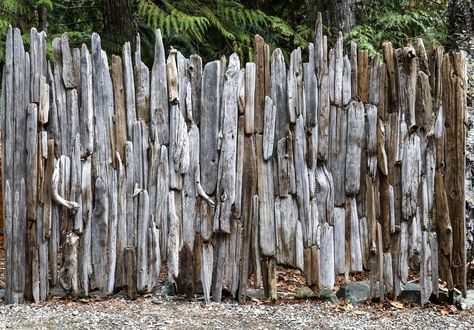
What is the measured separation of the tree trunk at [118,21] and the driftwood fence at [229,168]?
106 inches

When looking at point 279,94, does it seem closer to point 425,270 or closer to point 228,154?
point 228,154

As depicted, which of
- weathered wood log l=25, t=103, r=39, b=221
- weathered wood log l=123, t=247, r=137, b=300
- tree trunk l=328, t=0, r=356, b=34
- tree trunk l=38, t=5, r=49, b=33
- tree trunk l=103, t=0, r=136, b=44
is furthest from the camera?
tree trunk l=328, t=0, r=356, b=34

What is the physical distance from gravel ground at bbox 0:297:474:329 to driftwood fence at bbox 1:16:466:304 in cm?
14

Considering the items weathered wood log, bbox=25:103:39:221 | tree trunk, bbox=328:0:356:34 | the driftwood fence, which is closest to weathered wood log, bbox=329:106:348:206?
the driftwood fence

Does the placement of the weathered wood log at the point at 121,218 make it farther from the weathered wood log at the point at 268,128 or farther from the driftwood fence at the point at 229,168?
the weathered wood log at the point at 268,128

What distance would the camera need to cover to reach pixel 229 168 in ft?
14.6

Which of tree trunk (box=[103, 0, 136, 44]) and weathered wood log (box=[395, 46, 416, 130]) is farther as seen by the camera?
tree trunk (box=[103, 0, 136, 44])

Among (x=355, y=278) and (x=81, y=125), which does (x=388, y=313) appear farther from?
(x=81, y=125)

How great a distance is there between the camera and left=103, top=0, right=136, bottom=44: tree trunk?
702cm

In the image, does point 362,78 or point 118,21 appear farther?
point 118,21

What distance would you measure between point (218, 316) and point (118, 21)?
3985mm

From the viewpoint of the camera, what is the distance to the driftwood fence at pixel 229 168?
442 cm

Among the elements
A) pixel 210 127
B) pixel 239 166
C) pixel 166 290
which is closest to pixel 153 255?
pixel 166 290

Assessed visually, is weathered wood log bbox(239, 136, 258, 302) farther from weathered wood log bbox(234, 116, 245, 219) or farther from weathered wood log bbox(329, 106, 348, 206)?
weathered wood log bbox(329, 106, 348, 206)
